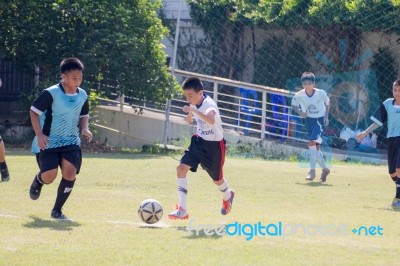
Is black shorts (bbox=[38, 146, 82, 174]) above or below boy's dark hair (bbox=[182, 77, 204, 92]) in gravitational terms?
below

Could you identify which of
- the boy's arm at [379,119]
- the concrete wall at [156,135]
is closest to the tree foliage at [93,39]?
the concrete wall at [156,135]

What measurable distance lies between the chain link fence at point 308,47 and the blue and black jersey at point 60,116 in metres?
11.0

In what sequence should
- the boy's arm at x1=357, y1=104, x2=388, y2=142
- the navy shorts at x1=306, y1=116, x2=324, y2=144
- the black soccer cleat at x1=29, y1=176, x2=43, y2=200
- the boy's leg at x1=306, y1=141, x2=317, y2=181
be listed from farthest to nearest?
the navy shorts at x1=306, y1=116, x2=324, y2=144, the boy's leg at x1=306, y1=141, x2=317, y2=181, the boy's arm at x1=357, y1=104, x2=388, y2=142, the black soccer cleat at x1=29, y1=176, x2=43, y2=200

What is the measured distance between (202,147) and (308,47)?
12.3 metres

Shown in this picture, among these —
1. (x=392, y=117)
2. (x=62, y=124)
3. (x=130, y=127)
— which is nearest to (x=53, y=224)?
(x=62, y=124)

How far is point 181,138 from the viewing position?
20.6m

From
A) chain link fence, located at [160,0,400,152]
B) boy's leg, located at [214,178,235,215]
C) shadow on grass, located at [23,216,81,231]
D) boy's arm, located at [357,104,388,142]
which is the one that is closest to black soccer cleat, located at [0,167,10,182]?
shadow on grass, located at [23,216,81,231]

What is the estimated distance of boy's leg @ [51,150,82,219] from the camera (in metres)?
9.65

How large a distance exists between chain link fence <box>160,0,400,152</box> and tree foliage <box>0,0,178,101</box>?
3506 millimetres

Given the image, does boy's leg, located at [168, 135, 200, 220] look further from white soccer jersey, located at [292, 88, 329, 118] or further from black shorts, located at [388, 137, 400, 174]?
white soccer jersey, located at [292, 88, 329, 118]

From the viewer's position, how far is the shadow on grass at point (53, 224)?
9008mm

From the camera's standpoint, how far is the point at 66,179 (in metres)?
9.77

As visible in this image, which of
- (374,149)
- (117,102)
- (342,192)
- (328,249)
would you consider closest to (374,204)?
(342,192)

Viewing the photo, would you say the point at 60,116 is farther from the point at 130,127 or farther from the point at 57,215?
the point at 130,127
